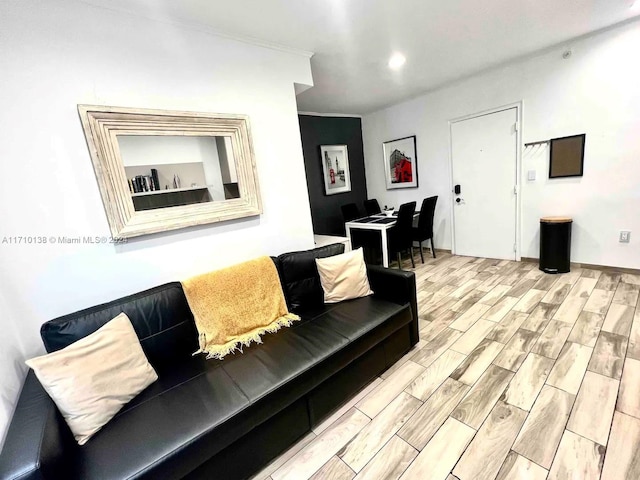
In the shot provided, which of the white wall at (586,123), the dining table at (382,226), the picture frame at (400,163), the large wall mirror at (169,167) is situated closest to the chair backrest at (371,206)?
the picture frame at (400,163)

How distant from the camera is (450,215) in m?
4.29

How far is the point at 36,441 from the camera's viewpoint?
942 millimetres

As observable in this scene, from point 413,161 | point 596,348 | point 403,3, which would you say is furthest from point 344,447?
point 413,161

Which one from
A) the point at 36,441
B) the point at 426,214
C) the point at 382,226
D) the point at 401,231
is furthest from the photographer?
the point at 426,214

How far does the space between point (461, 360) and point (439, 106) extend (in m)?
3.53

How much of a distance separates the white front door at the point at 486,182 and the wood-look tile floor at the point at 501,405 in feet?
4.52

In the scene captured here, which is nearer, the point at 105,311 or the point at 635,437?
the point at 635,437

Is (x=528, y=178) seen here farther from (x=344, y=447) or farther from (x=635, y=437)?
(x=344, y=447)

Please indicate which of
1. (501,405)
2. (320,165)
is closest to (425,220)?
(320,165)

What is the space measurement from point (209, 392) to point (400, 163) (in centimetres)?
436

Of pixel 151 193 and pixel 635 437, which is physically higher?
pixel 151 193

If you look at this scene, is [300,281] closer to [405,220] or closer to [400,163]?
[405,220]

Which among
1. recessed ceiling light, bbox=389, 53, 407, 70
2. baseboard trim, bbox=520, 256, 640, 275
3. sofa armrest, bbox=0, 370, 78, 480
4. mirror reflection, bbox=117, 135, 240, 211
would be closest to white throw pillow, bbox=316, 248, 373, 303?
mirror reflection, bbox=117, 135, 240, 211

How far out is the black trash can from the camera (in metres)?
3.12
